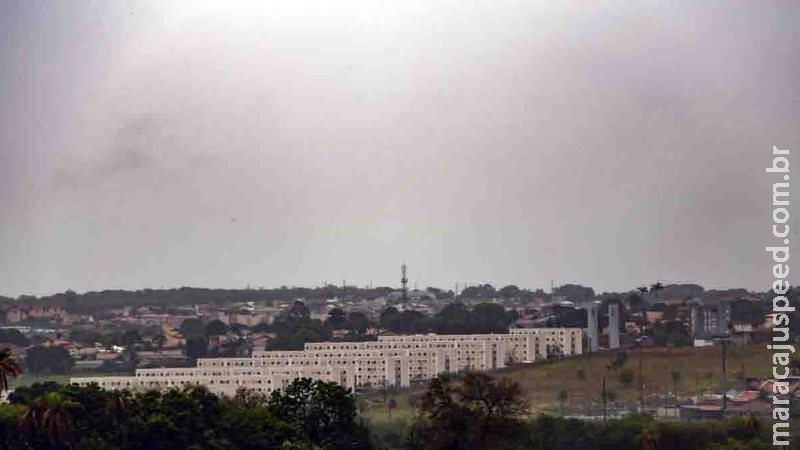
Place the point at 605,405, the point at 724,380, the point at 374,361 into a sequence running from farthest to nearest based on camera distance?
the point at 374,361 < the point at 724,380 < the point at 605,405

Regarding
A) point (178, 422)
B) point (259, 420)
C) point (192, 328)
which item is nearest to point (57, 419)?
point (178, 422)

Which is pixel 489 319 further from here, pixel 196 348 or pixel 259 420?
pixel 259 420

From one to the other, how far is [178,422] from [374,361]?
31.9 metres

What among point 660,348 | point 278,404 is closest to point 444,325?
point 660,348

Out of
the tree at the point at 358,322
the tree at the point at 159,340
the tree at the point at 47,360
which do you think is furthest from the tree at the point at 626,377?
the tree at the point at 159,340

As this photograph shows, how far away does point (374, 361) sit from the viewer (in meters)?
60.8

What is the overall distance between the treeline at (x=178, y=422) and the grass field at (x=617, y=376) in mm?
12506

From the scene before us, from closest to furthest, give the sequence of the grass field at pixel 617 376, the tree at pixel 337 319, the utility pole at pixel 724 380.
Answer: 1. the utility pole at pixel 724 380
2. the grass field at pixel 617 376
3. the tree at pixel 337 319

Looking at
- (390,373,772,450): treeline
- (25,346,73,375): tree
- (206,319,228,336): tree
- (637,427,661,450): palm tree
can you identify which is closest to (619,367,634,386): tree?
(390,373,772,450): treeline

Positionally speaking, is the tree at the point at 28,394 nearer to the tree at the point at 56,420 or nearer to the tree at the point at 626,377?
the tree at the point at 56,420

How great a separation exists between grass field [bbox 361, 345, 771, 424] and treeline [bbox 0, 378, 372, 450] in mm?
12506

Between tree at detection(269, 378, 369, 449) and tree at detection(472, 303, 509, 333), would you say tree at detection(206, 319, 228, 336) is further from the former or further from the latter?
tree at detection(269, 378, 369, 449)

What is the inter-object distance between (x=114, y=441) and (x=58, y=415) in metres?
0.85

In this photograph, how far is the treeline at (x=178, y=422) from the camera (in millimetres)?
28828
